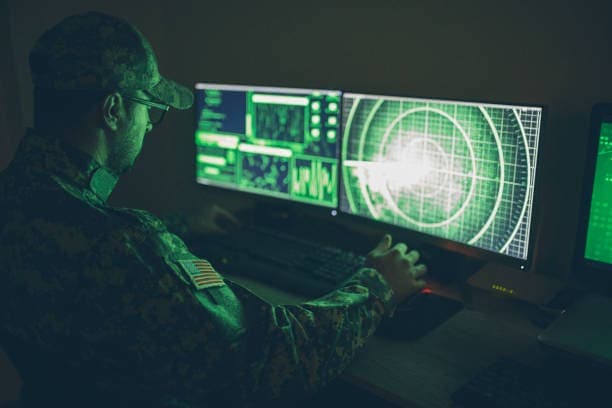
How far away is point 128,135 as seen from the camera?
124cm

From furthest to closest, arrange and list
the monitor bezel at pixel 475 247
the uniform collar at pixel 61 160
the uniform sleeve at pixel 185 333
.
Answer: the monitor bezel at pixel 475 247 < the uniform collar at pixel 61 160 < the uniform sleeve at pixel 185 333

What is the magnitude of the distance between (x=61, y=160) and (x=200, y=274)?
0.34 meters

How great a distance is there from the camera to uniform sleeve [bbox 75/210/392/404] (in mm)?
1020

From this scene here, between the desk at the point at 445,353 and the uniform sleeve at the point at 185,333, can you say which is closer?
the uniform sleeve at the point at 185,333

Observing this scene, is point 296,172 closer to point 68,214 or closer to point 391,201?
point 391,201

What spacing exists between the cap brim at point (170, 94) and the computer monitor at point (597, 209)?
90 cm

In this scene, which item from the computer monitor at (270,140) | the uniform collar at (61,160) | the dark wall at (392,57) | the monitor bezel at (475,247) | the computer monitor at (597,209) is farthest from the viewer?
the computer monitor at (270,140)

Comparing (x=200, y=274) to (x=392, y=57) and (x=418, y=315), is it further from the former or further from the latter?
(x=392, y=57)

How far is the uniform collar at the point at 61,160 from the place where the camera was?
112 cm

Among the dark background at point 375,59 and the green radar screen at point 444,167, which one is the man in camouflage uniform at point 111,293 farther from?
the dark background at point 375,59

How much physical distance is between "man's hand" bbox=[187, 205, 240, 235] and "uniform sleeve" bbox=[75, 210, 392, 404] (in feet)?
2.41

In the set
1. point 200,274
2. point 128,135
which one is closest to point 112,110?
point 128,135

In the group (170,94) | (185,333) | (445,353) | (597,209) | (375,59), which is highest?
(375,59)

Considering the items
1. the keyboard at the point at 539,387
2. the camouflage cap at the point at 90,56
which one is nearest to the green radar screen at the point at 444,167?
the keyboard at the point at 539,387
